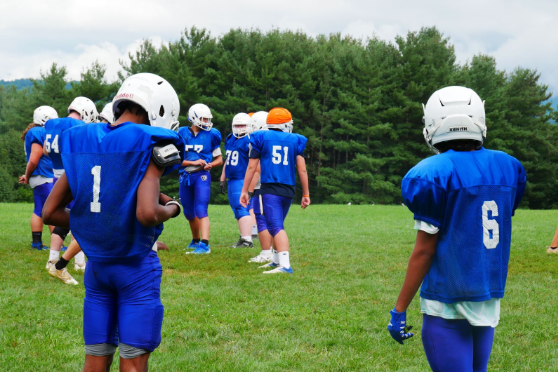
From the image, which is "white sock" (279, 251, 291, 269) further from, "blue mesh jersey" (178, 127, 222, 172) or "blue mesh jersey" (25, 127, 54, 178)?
"blue mesh jersey" (25, 127, 54, 178)

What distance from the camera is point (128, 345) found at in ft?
9.52

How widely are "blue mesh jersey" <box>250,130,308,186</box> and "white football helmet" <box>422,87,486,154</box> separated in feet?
16.0

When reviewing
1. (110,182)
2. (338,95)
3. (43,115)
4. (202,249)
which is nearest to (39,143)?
(43,115)

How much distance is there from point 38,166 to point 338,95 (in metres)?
33.7

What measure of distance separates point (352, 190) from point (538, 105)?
729 inches

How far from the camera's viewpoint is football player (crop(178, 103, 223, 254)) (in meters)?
9.66

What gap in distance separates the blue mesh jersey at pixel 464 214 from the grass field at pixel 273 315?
1.81 meters

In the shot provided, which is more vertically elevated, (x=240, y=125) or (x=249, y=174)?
(x=240, y=125)

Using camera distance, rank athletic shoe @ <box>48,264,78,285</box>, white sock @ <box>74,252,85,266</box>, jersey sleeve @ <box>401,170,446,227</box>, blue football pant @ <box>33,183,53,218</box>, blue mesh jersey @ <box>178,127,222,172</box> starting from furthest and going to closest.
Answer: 1. blue mesh jersey @ <box>178,127,222,172</box>
2. blue football pant @ <box>33,183,53,218</box>
3. white sock @ <box>74,252,85,266</box>
4. athletic shoe @ <box>48,264,78,285</box>
5. jersey sleeve @ <box>401,170,446,227</box>

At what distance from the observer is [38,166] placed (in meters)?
9.51

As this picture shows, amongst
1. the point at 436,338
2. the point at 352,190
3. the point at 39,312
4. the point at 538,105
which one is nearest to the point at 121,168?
the point at 436,338

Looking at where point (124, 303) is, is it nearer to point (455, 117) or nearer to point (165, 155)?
point (165, 155)

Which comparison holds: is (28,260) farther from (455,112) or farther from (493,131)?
(493,131)

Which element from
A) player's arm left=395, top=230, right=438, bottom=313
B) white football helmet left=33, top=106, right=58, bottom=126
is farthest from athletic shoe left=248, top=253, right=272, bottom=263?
player's arm left=395, top=230, right=438, bottom=313
